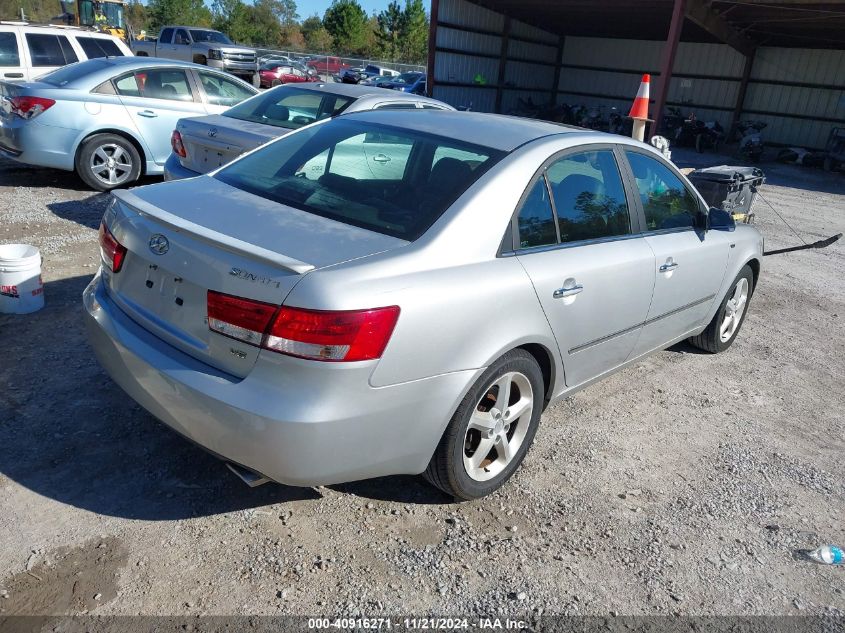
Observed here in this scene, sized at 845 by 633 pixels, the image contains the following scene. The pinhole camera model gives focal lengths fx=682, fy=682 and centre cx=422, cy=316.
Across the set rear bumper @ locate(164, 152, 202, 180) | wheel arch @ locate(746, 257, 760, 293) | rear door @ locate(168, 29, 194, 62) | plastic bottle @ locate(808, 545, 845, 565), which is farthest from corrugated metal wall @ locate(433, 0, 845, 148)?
plastic bottle @ locate(808, 545, 845, 565)

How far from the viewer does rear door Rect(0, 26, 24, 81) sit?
33.7ft

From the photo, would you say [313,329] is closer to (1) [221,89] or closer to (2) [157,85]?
(2) [157,85]

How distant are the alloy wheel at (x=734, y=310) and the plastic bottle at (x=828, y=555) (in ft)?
7.49

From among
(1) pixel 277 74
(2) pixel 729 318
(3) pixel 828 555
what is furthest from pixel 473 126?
(1) pixel 277 74

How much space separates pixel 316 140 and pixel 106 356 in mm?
1564

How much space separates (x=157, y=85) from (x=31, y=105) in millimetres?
1406

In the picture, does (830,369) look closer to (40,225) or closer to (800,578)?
(800,578)

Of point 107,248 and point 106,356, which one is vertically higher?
point 107,248

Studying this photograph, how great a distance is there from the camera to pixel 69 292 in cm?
500

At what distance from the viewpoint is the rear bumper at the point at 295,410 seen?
2363mm

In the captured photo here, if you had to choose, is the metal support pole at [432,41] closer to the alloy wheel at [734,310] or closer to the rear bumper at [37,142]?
the rear bumper at [37,142]

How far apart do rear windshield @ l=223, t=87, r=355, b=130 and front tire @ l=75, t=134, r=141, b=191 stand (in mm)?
1843

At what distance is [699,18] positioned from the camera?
18.5m

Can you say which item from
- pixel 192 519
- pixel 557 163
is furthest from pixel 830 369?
pixel 192 519
